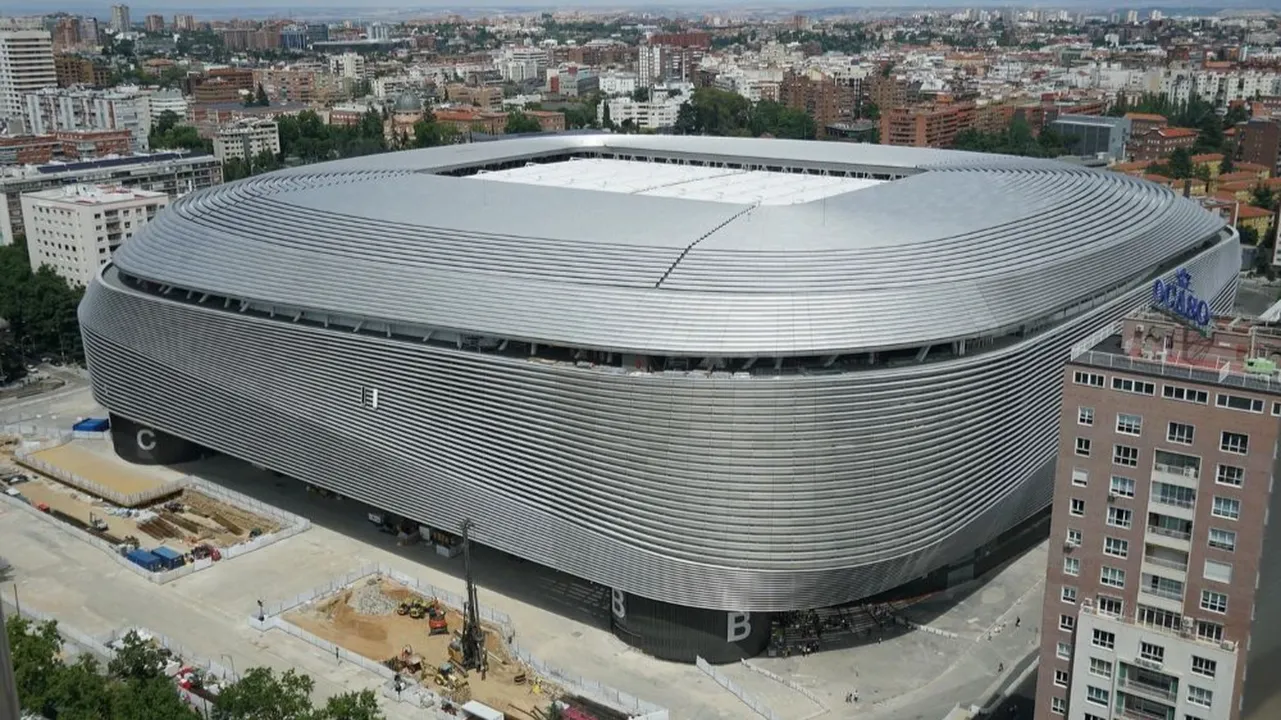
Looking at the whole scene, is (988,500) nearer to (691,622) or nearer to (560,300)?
(691,622)

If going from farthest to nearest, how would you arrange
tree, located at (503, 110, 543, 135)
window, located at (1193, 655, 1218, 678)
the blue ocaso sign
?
tree, located at (503, 110, 543, 135)
the blue ocaso sign
window, located at (1193, 655, 1218, 678)

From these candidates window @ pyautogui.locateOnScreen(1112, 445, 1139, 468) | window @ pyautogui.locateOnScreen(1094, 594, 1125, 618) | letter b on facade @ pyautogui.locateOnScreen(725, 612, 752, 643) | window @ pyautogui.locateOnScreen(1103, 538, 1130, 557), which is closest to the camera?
window @ pyautogui.locateOnScreen(1112, 445, 1139, 468)

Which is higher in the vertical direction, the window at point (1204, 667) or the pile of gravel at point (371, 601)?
the window at point (1204, 667)

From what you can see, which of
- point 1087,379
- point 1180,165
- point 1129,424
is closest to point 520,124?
point 1180,165

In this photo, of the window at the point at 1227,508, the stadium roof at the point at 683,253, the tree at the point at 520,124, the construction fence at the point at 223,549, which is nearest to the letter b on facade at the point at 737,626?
the stadium roof at the point at 683,253

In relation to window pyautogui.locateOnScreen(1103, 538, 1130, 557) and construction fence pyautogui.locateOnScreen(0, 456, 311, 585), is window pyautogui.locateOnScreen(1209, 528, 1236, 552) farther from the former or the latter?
construction fence pyautogui.locateOnScreen(0, 456, 311, 585)

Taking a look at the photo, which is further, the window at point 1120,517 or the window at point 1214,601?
the window at point 1120,517

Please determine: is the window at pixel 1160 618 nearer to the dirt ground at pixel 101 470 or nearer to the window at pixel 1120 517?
the window at pixel 1120 517

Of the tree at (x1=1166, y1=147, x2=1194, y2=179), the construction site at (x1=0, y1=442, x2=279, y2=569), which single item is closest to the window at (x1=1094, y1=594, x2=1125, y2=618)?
the construction site at (x1=0, y1=442, x2=279, y2=569)

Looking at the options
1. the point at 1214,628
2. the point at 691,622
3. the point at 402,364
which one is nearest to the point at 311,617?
the point at 402,364
